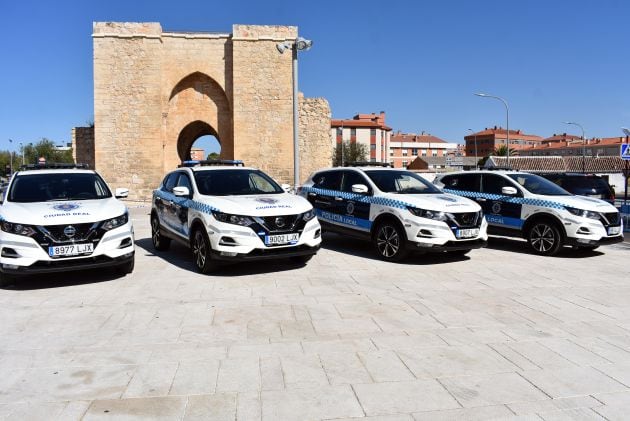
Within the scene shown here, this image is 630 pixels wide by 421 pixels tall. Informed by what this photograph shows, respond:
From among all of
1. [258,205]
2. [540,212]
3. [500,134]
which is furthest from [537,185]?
[500,134]

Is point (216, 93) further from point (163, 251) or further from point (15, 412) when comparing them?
point (15, 412)

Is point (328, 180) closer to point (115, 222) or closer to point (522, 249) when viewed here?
point (522, 249)

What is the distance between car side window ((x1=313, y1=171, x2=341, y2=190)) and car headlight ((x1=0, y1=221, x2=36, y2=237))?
556 cm

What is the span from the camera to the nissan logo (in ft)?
21.2

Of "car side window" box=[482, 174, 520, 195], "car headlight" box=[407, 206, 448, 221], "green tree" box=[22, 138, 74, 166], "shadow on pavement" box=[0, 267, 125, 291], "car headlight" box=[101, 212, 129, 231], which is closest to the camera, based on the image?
"car headlight" box=[101, 212, 129, 231]

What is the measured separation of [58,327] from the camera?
16.7ft

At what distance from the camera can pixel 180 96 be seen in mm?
27156

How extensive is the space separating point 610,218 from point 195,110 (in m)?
22.6

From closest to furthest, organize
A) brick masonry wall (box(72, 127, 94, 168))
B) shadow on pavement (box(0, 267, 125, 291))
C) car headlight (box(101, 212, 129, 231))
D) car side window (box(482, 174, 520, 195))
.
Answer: car headlight (box(101, 212, 129, 231)) < shadow on pavement (box(0, 267, 125, 291)) < car side window (box(482, 174, 520, 195)) < brick masonry wall (box(72, 127, 94, 168))

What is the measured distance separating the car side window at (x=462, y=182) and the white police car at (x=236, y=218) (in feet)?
14.8

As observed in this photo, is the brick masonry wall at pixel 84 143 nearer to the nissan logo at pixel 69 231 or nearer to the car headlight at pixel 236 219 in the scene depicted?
the nissan logo at pixel 69 231

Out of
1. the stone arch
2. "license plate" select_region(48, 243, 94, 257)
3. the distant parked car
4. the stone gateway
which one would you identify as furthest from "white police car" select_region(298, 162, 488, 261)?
the stone arch

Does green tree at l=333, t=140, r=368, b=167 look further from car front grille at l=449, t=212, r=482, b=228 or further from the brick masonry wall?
car front grille at l=449, t=212, r=482, b=228

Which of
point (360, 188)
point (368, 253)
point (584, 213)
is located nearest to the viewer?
point (360, 188)
